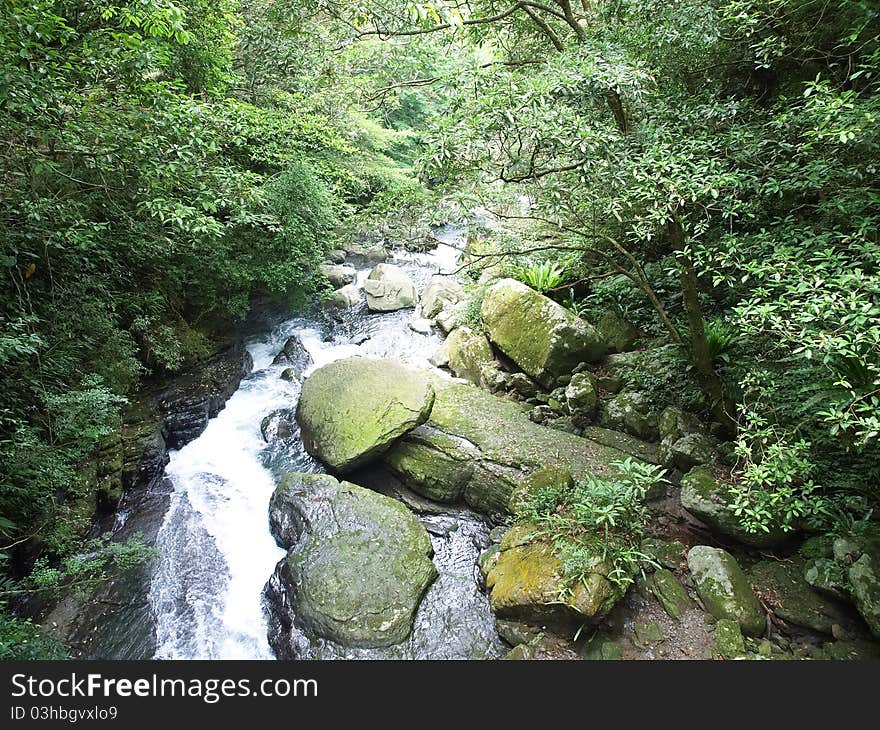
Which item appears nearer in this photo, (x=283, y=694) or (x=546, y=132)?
(x=283, y=694)

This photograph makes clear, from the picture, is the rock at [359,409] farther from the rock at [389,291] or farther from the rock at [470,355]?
the rock at [389,291]

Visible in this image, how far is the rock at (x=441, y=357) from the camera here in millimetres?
7824

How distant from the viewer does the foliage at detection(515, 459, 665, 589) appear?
12.3ft

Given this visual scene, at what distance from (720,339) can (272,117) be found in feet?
24.6

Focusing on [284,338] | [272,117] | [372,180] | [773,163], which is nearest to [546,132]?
[773,163]

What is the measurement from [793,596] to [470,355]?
16.5ft

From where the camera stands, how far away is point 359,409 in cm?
596

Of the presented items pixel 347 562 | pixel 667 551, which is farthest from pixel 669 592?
pixel 347 562

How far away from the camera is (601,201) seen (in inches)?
139

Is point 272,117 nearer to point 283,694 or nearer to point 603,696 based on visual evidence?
point 283,694

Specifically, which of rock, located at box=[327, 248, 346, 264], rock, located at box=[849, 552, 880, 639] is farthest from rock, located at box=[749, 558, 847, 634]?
rock, located at box=[327, 248, 346, 264]

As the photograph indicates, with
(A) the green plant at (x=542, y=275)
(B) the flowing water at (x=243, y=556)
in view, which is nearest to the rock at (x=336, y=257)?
(B) the flowing water at (x=243, y=556)

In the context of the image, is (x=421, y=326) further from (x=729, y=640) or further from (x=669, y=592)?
(x=729, y=640)

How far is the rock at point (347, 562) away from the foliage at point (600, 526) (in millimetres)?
1483
